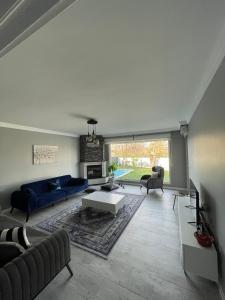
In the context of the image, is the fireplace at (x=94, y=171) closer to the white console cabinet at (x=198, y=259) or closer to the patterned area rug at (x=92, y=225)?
the patterned area rug at (x=92, y=225)

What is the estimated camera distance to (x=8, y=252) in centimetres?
124

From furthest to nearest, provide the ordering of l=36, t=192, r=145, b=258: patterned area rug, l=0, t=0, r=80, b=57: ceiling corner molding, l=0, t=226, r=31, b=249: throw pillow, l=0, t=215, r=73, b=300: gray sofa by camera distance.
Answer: l=36, t=192, r=145, b=258: patterned area rug < l=0, t=226, r=31, b=249: throw pillow < l=0, t=215, r=73, b=300: gray sofa < l=0, t=0, r=80, b=57: ceiling corner molding

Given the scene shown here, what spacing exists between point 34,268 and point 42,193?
3.22 m

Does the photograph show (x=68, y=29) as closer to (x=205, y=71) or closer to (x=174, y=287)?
(x=205, y=71)

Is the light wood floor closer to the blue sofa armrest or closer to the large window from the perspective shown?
the blue sofa armrest

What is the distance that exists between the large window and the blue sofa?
261cm

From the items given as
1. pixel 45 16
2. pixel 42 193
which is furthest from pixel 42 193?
pixel 45 16

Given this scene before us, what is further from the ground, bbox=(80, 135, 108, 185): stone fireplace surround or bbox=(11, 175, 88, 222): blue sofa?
bbox=(80, 135, 108, 185): stone fireplace surround

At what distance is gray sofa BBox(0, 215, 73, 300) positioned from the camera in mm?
1060

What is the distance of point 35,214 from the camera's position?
11.5 ft

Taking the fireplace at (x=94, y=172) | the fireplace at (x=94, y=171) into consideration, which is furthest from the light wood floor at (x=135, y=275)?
the fireplace at (x=94, y=171)

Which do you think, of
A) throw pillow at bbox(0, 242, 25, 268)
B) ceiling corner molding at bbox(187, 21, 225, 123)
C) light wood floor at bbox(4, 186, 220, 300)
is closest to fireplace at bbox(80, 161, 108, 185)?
light wood floor at bbox(4, 186, 220, 300)

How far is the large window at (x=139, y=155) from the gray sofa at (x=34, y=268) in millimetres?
5147

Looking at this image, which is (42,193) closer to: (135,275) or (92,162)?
(92,162)
